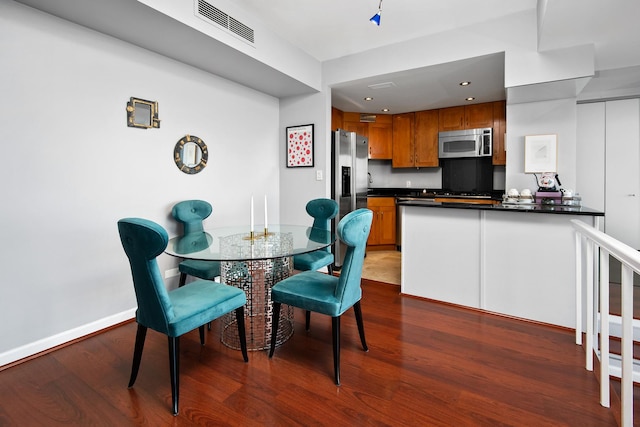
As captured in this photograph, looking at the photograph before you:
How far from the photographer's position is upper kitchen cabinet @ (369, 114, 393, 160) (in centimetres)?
586

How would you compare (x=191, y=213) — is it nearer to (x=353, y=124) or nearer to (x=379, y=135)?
(x=353, y=124)

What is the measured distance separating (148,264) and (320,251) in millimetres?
1720

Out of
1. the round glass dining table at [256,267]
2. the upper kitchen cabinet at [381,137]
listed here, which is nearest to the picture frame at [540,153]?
the upper kitchen cabinet at [381,137]

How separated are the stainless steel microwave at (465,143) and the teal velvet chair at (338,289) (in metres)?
3.98

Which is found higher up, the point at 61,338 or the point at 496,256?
the point at 496,256

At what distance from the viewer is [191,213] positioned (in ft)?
9.71

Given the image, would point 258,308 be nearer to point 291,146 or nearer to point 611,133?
point 291,146

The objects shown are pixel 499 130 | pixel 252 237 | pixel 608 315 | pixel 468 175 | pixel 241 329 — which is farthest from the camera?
pixel 468 175

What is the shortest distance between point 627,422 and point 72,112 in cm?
341

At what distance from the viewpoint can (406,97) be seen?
468cm

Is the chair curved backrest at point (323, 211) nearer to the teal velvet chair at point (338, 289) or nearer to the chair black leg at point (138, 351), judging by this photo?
the teal velvet chair at point (338, 289)

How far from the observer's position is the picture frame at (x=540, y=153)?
12.0 ft

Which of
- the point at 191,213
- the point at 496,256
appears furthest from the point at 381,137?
the point at 191,213

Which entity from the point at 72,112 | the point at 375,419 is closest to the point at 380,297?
the point at 375,419
